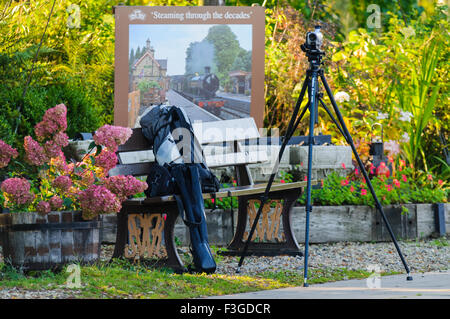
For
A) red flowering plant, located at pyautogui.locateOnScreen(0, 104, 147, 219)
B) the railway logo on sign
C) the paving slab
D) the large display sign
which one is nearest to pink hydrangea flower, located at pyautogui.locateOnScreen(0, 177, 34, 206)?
red flowering plant, located at pyautogui.locateOnScreen(0, 104, 147, 219)

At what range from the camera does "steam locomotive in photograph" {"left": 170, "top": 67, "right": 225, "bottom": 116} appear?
945 centimetres

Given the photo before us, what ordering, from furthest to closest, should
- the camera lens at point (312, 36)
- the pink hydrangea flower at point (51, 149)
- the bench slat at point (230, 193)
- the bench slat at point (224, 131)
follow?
the bench slat at point (224, 131) < the bench slat at point (230, 193) < the pink hydrangea flower at point (51, 149) < the camera lens at point (312, 36)

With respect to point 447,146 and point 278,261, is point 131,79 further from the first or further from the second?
point 447,146

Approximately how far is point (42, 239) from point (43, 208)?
0.22 m

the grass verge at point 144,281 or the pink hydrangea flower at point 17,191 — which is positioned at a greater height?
the pink hydrangea flower at point 17,191

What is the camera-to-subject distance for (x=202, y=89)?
376 inches

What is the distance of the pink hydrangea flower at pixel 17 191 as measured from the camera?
207 inches

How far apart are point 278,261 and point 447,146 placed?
15.9ft

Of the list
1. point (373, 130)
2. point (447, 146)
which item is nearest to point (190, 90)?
point (373, 130)

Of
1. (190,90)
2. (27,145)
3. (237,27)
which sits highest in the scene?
(237,27)

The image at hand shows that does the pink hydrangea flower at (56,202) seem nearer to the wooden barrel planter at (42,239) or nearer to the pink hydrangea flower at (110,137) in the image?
the wooden barrel planter at (42,239)

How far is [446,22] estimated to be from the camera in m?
11.1

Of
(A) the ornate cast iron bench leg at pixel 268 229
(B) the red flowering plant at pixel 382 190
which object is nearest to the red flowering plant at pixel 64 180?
(A) the ornate cast iron bench leg at pixel 268 229

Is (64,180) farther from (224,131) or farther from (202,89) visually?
(202,89)
